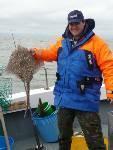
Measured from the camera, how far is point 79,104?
14.6 feet

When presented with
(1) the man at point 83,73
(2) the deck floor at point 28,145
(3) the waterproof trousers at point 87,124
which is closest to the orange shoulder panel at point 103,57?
(1) the man at point 83,73

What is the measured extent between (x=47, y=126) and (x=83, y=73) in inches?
64.5

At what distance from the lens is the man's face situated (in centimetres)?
441

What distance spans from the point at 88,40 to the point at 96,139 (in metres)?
1.12

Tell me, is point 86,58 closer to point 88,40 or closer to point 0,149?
point 88,40

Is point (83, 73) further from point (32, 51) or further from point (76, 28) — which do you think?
point (32, 51)

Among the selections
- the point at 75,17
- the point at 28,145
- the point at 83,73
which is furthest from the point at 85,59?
the point at 28,145

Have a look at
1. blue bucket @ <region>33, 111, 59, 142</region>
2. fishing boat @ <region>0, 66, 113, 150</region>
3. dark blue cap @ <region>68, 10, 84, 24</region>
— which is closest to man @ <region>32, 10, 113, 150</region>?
dark blue cap @ <region>68, 10, 84, 24</region>

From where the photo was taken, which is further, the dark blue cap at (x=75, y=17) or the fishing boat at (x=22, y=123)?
the fishing boat at (x=22, y=123)

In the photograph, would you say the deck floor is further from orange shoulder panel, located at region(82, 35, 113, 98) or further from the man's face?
the man's face

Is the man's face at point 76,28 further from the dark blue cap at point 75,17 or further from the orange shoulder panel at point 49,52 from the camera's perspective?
the orange shoulder panel at point 49,52

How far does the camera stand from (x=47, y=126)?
5770 mm

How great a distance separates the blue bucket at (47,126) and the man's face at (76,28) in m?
1.63

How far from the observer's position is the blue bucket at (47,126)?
5.73 meters
